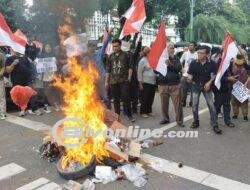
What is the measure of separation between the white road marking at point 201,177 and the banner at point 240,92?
3.21 m

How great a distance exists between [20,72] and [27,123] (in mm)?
1810

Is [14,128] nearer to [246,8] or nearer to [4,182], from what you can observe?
[4,182]

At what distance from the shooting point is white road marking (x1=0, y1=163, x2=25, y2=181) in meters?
5.39

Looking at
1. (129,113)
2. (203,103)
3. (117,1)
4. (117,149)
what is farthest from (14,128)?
(117,1)

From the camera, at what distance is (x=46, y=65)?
378 inches

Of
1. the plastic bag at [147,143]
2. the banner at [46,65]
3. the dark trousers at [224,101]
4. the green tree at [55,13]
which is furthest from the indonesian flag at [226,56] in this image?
the green tree at [55,13]

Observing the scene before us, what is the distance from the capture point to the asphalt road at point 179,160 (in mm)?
4941

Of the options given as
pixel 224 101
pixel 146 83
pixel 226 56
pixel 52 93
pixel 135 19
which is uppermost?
pixel 135 19

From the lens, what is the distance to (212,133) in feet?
23.9

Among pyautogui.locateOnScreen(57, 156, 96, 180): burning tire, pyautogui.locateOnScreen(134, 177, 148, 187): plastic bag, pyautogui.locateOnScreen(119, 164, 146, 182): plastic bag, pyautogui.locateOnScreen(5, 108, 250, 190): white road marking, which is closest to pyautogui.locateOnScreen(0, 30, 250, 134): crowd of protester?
pyautogui.locateOnScreen(5, 108, 250, 190): white road marking

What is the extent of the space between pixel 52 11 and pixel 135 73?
11.4ft

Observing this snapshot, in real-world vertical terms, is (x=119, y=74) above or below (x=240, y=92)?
above

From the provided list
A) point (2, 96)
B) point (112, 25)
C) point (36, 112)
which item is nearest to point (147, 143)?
point (36, 112)

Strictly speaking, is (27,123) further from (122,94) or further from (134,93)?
(134,93)
